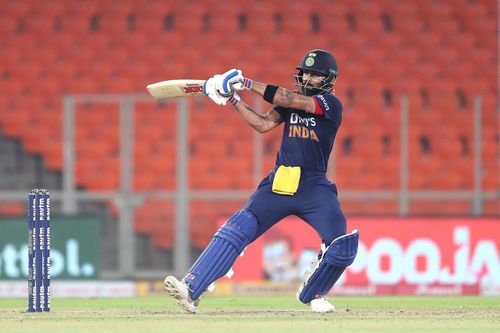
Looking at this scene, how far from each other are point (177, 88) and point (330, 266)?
1346 mm

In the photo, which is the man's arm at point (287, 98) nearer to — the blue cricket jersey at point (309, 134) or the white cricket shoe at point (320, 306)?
the blue cricket jersey at point (309, 134)

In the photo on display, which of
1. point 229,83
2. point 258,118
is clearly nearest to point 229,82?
point 229,83

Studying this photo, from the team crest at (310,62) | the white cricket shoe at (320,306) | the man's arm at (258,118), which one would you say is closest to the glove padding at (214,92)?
the man's arm at (258,118)

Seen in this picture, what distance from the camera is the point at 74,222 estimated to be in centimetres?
1150

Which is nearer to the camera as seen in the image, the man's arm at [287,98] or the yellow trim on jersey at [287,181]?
the man's arm at [287,98]

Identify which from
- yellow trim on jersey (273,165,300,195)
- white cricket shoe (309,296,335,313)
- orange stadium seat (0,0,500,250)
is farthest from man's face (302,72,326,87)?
orange stadium seat (0,0,500,250)

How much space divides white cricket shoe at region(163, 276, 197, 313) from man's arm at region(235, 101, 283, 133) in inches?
38.6

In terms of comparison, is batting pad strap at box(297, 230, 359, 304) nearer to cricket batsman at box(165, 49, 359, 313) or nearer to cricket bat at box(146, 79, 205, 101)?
cricket batsman at box(165, 49, 359, 313)

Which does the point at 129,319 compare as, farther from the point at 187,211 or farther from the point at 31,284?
the point at 187,211

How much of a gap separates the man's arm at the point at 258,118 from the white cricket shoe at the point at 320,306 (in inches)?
39.8

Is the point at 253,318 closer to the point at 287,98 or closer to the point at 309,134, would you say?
the point at 309,134

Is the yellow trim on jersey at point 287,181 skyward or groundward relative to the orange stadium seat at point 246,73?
groundward

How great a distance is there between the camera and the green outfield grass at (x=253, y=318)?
621 centimetres

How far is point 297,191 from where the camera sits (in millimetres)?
7082
